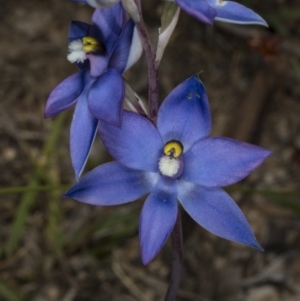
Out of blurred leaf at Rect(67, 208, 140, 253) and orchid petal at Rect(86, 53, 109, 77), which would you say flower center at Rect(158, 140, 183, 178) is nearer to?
orchid petal at Rect(86, 53, 109, 77)

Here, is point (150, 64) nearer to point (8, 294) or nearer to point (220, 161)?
point (220, 161)

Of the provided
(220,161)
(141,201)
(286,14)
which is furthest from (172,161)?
(286,14)

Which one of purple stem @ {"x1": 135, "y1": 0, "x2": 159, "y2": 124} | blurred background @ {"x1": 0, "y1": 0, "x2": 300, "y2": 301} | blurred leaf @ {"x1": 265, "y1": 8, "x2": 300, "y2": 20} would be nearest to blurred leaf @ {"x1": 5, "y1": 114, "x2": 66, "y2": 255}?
blurred background @ {"x1": 0, "y1": 0, "x2": 300, "y2": 301}

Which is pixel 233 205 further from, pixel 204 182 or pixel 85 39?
pixel 85 39

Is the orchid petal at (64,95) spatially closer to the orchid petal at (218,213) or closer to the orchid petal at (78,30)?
the orchid petal at (78,30)

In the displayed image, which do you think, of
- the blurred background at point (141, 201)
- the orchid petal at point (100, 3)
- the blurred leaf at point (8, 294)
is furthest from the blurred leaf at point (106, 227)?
the orchid petal at point (100, 3)

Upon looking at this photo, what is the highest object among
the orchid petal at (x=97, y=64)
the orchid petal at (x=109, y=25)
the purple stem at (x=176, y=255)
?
the orchid petal at (x=109, y=25)

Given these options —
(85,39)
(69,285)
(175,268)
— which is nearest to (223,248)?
(69,285)
